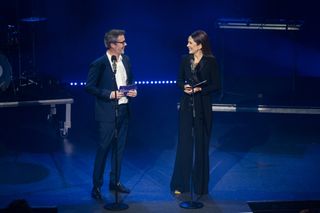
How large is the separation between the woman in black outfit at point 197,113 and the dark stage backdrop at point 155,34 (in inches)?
186

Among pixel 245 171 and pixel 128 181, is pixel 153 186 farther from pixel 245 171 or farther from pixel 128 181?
pixel 245 171

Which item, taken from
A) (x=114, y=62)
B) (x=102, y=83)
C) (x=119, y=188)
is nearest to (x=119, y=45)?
(x=114, y=62)

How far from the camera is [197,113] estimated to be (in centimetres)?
700

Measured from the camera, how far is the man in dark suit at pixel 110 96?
264 inches

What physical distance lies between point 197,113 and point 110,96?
1.07 meters

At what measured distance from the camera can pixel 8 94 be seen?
10211 millimetres

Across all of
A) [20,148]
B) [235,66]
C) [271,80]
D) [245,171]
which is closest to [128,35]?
[235,66]

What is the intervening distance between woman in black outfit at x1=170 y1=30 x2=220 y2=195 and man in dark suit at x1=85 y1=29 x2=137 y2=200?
677 mm

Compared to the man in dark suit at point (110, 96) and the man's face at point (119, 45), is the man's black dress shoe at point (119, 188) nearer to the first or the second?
the man in dark suit at point (110, 96)

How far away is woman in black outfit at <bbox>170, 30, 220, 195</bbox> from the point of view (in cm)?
694

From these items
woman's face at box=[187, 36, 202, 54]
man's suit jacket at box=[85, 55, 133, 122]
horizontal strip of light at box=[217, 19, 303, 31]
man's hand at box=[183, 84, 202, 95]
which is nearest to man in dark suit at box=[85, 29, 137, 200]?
man's suit jacket at box=[85, 55, 133, 122]

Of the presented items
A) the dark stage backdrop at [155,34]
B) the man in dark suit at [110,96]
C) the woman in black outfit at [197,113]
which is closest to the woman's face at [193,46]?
the woman in black outfit at [197,113]

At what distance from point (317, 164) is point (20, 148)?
4.58m

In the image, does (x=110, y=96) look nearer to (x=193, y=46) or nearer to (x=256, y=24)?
(x=193, y=46)
